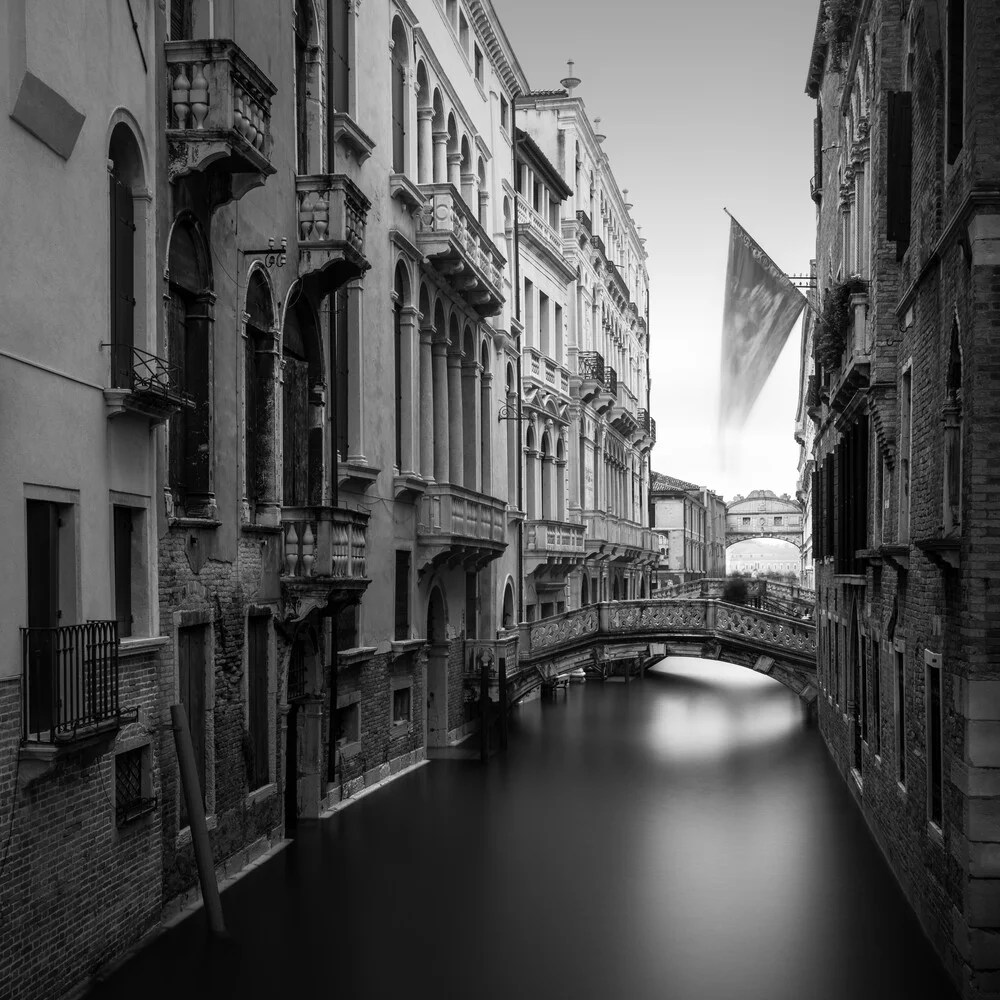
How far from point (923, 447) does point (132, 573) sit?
6.74 meters

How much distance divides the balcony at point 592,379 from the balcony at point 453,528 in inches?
478

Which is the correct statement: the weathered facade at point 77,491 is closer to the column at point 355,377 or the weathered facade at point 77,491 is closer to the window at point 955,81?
the window at point 955,81

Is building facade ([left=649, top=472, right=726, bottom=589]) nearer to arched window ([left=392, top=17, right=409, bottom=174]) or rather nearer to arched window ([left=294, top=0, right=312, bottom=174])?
arched window ([left=392, top=17, right=409, bottom=174])

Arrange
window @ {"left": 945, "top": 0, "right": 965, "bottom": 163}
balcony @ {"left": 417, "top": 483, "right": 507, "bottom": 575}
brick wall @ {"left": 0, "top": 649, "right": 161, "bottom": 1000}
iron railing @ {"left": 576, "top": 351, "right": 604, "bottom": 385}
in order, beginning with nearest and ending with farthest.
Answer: brick wall @ {"left": 0, "top": 649, "right": 161, "bottom": 1000}, window @ {"left": 945, "top": 0, "right": 965, "bottom": 163}, balcony @ {"left": 417, "top": 483, "right": 507, "bottom": 575}, iron railing @ {"left": 576, "top": 351, "right": 604, "bottom": 385}

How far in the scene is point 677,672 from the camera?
1864 inches

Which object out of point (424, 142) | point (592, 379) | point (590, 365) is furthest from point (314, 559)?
point (590, 365)

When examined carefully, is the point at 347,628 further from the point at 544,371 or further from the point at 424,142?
the point at 544,371

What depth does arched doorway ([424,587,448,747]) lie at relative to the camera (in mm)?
24547

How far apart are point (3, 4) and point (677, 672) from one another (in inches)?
1595

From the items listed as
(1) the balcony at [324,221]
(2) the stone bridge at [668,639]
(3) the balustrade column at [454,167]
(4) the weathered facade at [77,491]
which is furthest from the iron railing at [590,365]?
(4) the weathered facade at [77,491]

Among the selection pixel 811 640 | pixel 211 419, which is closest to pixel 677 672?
pixel 811 640

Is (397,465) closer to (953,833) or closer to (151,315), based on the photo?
(151,315)

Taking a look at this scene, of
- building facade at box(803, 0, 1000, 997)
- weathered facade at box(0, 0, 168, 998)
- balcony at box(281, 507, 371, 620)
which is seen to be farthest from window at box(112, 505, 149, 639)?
building facade at box(803, 0, 1000, 997)

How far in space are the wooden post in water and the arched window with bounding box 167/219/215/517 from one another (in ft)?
7.31
